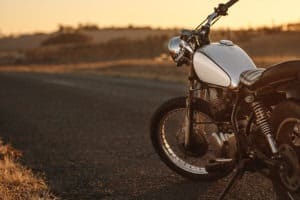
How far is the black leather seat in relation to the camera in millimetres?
4805

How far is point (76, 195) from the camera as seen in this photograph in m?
5.98

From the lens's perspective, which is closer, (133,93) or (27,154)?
(27,154)

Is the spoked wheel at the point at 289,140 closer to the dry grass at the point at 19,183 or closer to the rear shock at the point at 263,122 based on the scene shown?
the rear shock at the point at 263,122

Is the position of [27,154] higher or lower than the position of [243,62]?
lower

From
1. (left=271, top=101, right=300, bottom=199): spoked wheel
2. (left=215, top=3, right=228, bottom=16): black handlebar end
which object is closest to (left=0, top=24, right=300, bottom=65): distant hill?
(left=215, top=3, right=228, bottom=16): black handlebar end

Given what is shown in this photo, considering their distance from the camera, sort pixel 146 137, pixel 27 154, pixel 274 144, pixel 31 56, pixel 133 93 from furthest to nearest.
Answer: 1. pixel 31 56
2. pixel 133 93
3. pixel 146 137
4. pixel 27 154
5. pixel 274 144

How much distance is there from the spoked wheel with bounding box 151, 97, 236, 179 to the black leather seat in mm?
788

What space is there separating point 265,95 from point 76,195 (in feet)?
6.52

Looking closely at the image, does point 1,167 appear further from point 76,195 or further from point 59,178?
point 76,195

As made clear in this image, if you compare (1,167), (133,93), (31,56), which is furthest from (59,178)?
(31,56)

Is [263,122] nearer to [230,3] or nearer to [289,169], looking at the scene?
[289,169]

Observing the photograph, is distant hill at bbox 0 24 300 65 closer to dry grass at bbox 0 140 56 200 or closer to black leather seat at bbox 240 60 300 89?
dry grass at bbox 0 140 56 200

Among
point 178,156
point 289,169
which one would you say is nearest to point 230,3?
point 289,169

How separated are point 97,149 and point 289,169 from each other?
13.4ft
